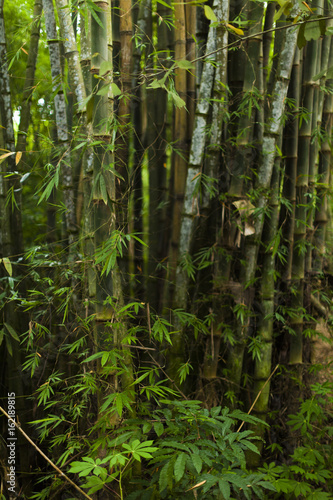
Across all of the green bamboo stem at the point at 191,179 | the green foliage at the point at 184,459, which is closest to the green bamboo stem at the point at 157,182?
the green bamboo stem at the point at 191,179

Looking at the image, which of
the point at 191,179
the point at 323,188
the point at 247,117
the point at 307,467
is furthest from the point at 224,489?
the point at 323,188

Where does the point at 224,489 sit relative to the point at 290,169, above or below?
below

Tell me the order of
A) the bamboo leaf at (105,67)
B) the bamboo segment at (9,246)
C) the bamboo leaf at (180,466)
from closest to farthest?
1. the bamboo leaf at (180,466)
2. the bamboo leaf at (105,67)
3. the bamboo segment at (9,246)

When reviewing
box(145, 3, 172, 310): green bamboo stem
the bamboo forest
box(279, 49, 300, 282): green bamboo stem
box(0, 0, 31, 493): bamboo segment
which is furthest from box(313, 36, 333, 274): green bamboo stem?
box(0, 0, 31, 493): bamboo segment

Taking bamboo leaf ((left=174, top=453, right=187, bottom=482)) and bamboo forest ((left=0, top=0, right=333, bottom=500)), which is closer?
bamboo leaf ((left=174, top=453, right=187, bottom=482))

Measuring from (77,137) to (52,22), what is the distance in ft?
3.08

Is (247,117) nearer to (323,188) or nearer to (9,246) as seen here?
(323,188)

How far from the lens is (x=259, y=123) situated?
1.80 metres

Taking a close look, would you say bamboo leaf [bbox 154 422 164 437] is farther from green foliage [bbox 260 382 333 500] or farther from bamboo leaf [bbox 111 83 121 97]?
bamboo leaf [bbox 111 83 121 97]

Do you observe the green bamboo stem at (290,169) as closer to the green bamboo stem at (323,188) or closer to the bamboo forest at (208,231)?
the bamboo forest at (208,231)

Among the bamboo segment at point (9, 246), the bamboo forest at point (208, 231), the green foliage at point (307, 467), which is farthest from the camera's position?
the bamboo segment at point (9, 246)

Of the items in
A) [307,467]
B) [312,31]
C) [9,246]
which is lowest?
[307,467]

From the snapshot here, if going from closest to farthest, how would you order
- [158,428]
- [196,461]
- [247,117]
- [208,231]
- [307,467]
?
[196,461]
[158,428]
[307,467]
[247,117]
[208,231]

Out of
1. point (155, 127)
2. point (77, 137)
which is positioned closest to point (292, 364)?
point (155, 127)
